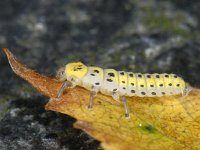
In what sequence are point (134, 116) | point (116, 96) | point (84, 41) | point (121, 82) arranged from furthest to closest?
point (84, 41) → point (121, 82) → point (116, 96) → point (134, 116)

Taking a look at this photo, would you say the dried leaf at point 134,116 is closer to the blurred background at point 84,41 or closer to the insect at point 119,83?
the insect at point 119,83

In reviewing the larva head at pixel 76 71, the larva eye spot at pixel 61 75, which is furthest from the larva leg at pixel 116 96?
the larva eye spot at pixel 61 75

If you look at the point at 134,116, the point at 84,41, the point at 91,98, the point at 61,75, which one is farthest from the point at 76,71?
the point at 84,41

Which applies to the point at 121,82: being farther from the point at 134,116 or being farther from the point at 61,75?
the point at 61,75

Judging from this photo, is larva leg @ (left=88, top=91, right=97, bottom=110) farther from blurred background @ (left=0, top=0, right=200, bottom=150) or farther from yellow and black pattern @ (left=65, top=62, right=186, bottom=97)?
blurred background @ (left=0, top=0, right=200, bottom=150)

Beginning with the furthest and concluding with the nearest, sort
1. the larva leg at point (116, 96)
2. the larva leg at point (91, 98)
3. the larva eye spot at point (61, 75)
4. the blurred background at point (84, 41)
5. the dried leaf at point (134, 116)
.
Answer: the blurred background at point (84, 41)
the larva eye spot at point (61, 75)
the larva leg at point (116, 96)
the larva leg at point (91, 98)
the dried leaf at point (134, 116)

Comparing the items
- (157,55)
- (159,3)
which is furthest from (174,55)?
(159,3)
